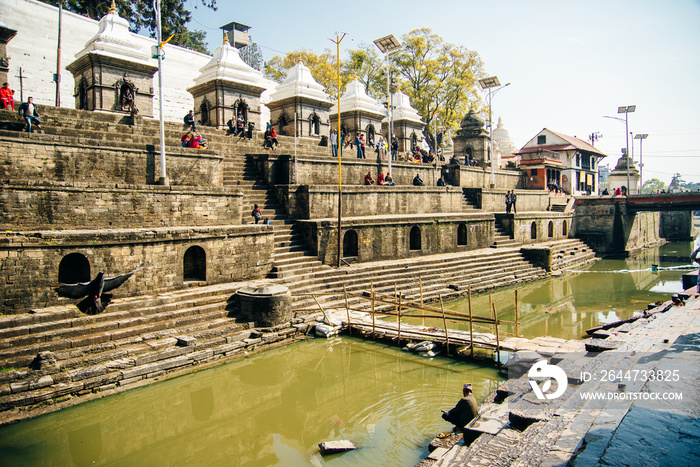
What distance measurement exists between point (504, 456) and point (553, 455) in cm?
65

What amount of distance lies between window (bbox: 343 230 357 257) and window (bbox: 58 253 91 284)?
8.02 meters

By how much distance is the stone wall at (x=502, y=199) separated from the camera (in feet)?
76.9

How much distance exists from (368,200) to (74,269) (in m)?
10.4

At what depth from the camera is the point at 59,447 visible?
6.35 m

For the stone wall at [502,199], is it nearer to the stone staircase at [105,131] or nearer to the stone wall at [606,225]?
the stone wall at [606,225]

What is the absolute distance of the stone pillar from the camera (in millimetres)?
10523

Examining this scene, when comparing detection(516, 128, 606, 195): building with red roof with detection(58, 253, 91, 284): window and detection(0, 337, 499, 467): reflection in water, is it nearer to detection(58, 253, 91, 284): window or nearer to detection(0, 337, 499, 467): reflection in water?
detection(0, 337, 499, 467): reflection in water

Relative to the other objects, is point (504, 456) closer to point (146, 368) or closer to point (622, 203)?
point (146, 368)

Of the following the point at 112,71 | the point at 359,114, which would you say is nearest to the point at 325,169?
the point at 359,114

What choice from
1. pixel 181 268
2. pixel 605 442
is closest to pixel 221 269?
pixel 181 268

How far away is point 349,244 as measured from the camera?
51.6 feet

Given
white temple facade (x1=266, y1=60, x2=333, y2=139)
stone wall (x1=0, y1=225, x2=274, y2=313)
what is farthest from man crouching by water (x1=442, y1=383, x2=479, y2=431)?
white temple facade (x1=266, y1=60, x2=333, y2=139)

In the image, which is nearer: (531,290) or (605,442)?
(605,442)

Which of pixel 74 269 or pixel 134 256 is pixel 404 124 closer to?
pixel 134 256
